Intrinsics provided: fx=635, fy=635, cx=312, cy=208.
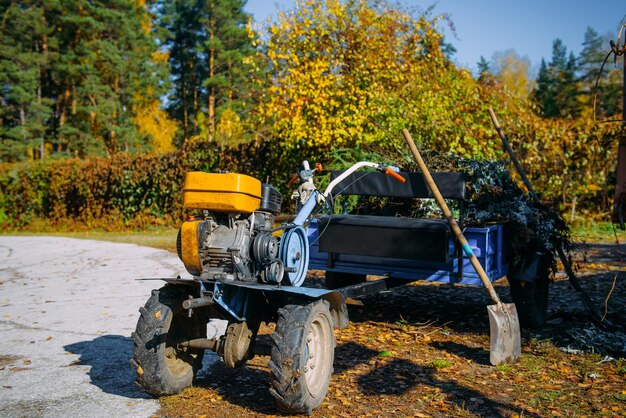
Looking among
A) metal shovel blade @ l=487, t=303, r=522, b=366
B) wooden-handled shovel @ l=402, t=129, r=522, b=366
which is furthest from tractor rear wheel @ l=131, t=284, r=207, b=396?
metal shovel blade @ l=487, t=303, r=522, b=366

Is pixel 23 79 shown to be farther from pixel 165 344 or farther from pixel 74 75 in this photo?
pixel 165 344

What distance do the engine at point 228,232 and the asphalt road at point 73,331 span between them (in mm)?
1140

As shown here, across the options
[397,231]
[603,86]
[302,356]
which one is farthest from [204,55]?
[302,356]

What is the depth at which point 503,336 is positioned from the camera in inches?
222

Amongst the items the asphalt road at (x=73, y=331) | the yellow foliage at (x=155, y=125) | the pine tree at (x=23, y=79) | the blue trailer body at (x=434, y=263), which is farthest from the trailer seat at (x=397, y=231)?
the yellow foliage at (x=155, y=125)

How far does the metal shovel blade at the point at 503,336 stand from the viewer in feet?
18.4

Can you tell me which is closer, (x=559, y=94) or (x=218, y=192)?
(x=218, y=192)

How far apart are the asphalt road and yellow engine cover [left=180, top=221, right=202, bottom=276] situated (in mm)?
1091

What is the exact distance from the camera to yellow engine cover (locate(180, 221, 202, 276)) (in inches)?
177

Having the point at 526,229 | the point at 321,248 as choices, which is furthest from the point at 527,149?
the point at 321,248

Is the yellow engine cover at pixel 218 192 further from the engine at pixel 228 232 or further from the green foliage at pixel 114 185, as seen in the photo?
the green foliage at pixel 114 185

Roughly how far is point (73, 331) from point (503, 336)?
4.57 m

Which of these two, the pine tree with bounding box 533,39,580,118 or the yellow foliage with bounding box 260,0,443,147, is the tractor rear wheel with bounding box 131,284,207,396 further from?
the pine tree with bounding box 533,39,580,118

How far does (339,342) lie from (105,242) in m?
11.3
